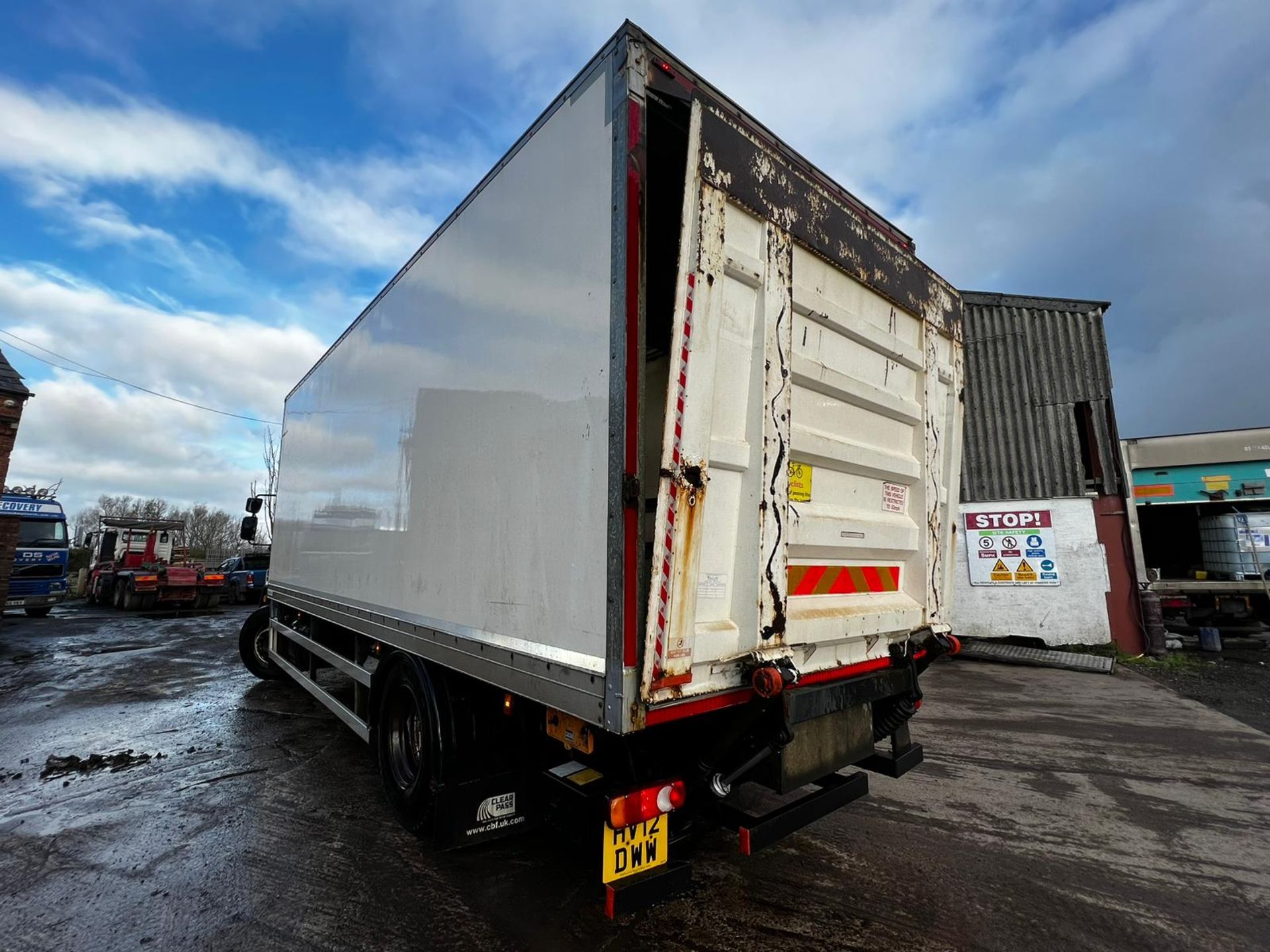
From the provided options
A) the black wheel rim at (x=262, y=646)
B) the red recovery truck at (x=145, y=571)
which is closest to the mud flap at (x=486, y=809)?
the black wheel rim at (x=262, y=646)

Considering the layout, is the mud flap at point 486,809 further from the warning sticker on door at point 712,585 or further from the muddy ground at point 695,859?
the warning sticker on door at point 712,585

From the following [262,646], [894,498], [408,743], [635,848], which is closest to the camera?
[635,848]

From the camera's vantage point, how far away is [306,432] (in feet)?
21.2

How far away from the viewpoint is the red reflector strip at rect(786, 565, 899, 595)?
2705 millimetres

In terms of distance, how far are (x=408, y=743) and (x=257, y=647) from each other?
19.1ft

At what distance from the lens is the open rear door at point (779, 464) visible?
7.17 feet

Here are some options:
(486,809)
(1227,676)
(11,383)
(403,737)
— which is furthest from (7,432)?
(1227,676)

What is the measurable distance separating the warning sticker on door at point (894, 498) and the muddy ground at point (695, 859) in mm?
1930

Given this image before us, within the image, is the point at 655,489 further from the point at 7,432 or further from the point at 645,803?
the point at 7,432

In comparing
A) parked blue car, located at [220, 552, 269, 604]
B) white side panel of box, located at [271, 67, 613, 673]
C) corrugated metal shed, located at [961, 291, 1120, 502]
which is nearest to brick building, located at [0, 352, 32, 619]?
parked blue car, located at [220, 552, 269, 604]

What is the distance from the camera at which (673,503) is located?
214cm

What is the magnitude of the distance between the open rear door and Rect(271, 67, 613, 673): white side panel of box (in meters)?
0.32

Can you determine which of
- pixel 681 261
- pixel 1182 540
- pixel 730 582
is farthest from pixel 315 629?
pixel 1182 540

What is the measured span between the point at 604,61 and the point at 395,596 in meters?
3.11
